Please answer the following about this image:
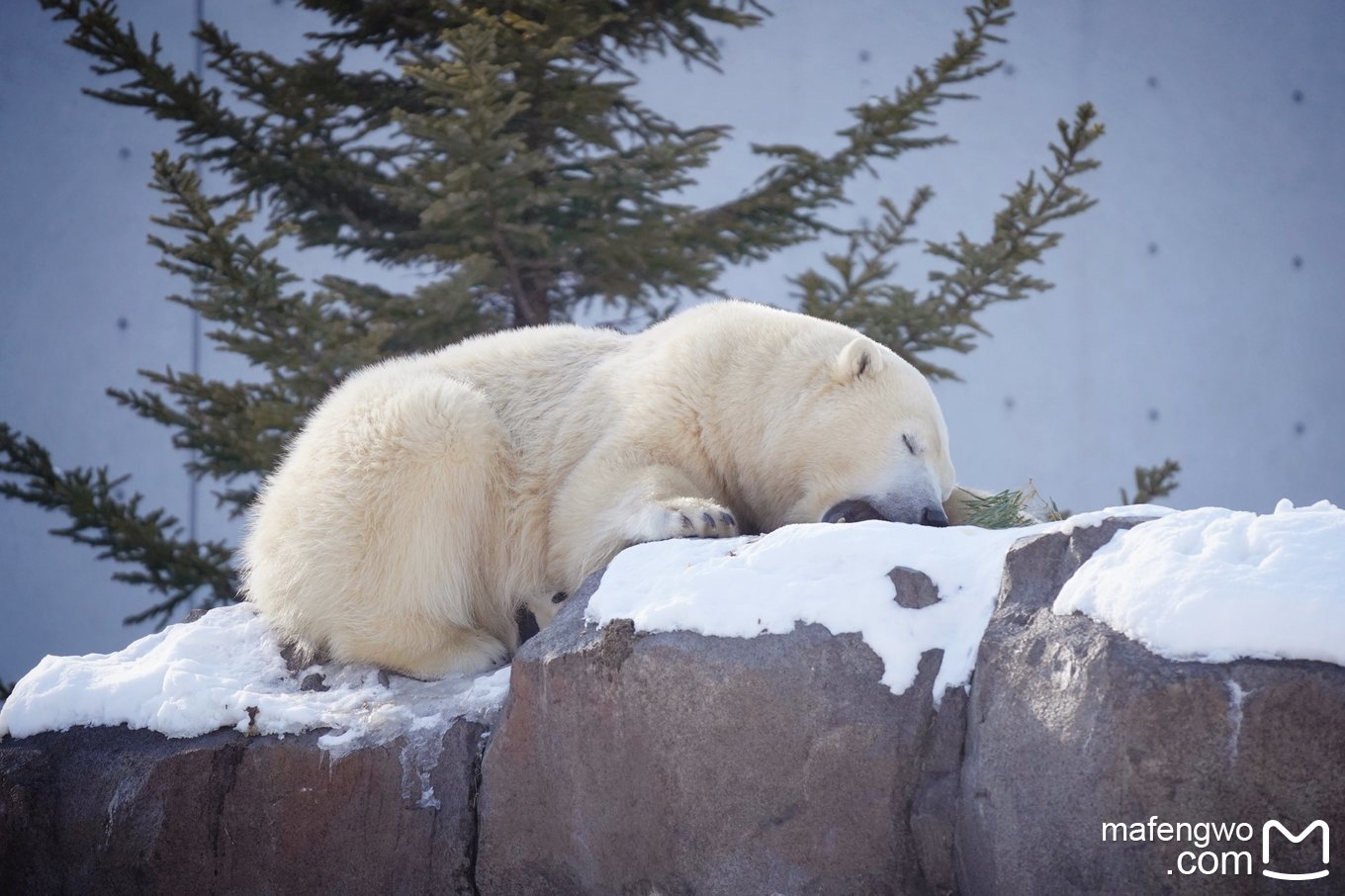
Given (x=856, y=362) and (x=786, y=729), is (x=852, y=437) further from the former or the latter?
(x=786, y=729)

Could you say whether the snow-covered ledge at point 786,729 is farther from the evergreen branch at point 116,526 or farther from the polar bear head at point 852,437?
the evergreen branch at point 116,526

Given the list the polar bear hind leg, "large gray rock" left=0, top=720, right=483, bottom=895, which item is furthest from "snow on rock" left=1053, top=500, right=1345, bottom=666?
the polar bear hind leg

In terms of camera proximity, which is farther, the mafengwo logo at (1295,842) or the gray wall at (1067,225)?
the gray wall at (1067,225)

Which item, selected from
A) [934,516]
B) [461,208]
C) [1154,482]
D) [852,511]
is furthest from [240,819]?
[1154,482]

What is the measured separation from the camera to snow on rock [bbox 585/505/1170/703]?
206cm

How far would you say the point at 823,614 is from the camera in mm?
2105

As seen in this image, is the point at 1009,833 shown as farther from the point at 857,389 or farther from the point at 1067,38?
the point at 1067,38

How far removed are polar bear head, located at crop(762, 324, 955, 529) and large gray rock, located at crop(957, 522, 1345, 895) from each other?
42.0 inches

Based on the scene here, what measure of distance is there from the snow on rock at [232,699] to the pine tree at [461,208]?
2359 mm

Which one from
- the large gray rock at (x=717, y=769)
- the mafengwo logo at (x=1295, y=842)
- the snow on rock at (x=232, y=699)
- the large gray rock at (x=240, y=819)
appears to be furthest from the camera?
the snow on rock at (x=232, y=699)

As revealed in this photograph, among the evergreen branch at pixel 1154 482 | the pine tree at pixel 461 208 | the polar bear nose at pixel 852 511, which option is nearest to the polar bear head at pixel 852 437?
the polar bear nose at pixel 852 511

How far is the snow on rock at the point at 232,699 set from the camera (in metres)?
2.50

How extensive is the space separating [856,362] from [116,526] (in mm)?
4094

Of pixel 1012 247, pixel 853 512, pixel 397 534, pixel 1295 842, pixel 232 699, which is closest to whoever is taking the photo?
pixel 1295 842
